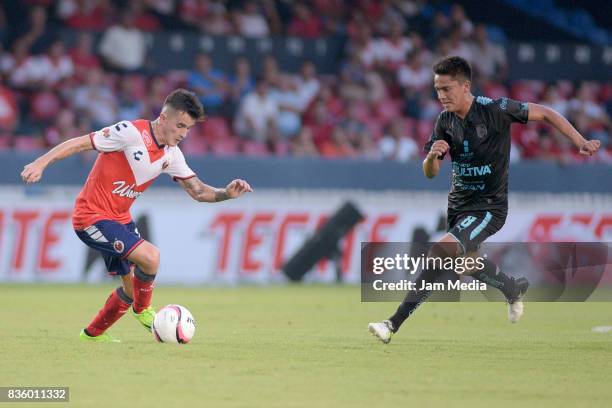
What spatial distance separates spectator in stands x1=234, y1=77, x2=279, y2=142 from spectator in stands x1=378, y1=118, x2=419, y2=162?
72.9 inches

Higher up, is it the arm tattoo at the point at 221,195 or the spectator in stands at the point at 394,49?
the spectator in stands at the point at 394,49

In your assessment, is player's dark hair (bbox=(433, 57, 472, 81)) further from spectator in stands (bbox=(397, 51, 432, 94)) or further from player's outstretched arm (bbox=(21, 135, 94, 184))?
spectator in stands (bbox=(397, 51, 432, 94))

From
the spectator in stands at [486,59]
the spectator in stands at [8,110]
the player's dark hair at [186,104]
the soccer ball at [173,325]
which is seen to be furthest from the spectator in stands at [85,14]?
the soccer ball at [173,325]

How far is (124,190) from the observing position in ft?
30.8

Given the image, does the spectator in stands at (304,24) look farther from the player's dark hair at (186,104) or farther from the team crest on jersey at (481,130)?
the player's dark hair at (186,104)

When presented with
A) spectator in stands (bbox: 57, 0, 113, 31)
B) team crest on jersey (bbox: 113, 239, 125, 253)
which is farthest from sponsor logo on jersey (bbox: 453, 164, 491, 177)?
spectator in stands (bbox: 57, 0, 113, 31)

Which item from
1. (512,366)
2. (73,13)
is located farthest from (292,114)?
(512,366)

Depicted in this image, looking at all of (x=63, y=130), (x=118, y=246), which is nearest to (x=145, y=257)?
(x=118, y=246)

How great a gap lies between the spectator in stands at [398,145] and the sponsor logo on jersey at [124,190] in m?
9.90

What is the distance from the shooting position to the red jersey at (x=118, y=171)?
9273mm

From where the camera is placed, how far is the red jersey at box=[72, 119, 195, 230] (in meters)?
9.27

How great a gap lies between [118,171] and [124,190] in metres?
0.16

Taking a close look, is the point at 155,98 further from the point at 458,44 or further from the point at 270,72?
the point at 458,44

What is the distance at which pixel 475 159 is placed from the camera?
389 inches
